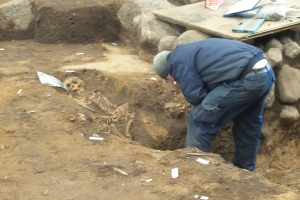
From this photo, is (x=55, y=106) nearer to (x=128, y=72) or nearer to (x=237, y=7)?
(x=128, y=72)

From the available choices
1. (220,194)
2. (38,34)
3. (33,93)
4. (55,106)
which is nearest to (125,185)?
(220,194)

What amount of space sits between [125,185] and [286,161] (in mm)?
2931

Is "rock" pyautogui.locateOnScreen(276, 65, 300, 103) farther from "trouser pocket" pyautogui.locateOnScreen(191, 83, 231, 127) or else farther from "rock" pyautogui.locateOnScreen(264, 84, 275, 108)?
"trouser pocket" pyautogui.locateOnScreen(191, 83, 231, 127)

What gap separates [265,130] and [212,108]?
1455 millimetres

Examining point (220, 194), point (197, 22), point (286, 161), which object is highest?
point (197, 22)

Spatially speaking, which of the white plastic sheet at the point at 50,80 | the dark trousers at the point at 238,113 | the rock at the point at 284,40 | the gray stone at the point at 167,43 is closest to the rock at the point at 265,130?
the dark trousers at the point at 238,113

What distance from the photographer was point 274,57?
5973 mm

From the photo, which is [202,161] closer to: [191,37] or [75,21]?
[191,37]

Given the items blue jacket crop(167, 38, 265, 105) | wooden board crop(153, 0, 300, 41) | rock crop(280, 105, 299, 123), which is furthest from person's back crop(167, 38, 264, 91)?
rock crop(280, 105, 299, 123)

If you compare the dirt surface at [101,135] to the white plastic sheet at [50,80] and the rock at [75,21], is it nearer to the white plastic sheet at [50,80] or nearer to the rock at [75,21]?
the white plastic sheet at [50,80]

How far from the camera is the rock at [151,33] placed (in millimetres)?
7078

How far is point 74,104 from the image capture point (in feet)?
19.1

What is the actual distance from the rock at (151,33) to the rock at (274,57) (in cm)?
149

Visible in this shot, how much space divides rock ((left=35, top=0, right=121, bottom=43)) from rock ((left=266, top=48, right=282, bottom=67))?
10.2ft
